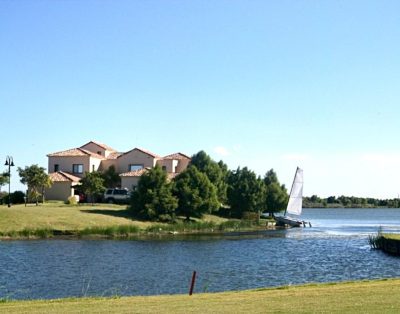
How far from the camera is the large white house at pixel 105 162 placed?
97.9 meters

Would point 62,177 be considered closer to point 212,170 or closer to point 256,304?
point 212,170

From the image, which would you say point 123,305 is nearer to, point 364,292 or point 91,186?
point 364,292

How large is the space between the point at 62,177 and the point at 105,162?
1362cm

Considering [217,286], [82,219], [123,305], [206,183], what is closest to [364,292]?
[123,305]

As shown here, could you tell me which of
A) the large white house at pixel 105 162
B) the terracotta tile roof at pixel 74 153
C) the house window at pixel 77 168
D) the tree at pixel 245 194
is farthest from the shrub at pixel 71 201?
the tree at pixel 245 194

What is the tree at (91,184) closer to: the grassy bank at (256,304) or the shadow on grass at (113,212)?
the shadow on grass at (113,212)

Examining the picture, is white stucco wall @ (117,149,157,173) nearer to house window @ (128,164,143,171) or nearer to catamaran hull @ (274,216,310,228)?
house window @ (128,164,143,171)

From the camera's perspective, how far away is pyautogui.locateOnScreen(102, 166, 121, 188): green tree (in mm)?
101938

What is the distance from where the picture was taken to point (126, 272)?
3775 cm

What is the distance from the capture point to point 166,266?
41.4 metres

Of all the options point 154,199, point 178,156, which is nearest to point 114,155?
point 178,156

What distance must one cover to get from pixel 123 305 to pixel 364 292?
27.3 feet

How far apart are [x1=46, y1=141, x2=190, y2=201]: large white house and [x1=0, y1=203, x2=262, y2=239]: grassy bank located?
52.3 feet

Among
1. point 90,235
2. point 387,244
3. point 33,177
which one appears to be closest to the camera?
point 387,244
